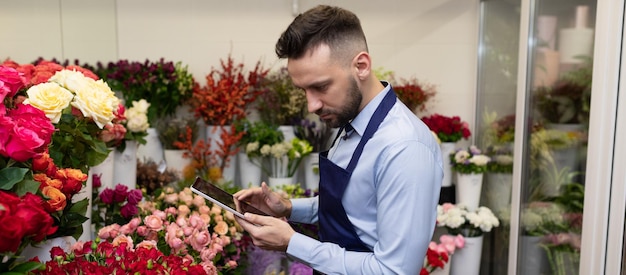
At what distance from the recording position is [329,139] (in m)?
3.69

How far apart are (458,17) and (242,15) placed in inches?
57.7

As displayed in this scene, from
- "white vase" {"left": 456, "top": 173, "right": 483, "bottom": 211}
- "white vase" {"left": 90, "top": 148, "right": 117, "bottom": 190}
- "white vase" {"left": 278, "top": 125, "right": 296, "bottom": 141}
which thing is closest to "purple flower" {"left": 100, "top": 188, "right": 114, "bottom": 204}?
"white vase" {"left": 90, "top": 148, "right": 117, "bottom": 190}

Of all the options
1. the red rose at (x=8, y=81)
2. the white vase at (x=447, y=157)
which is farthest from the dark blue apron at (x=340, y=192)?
the white vase at (x=447, y=157)

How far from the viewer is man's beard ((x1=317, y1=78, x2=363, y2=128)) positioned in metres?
1.46

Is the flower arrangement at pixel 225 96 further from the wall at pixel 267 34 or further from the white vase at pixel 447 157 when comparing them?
the white vase at pixel 447 157

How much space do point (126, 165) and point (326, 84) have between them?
125cm

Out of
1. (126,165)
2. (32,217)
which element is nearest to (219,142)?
(126,165)

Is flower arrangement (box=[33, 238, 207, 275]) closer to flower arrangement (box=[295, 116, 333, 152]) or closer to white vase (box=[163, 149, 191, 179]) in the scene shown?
white vase (box=[163, 149, 191, 179])

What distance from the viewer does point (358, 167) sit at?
A: 4.86ft

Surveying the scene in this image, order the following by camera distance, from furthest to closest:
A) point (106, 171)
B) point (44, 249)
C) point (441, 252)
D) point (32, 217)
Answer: point (441, 252) < point (106, 171) < point (44, 249) < point (32, 217)

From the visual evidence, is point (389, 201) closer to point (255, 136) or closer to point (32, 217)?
point (32, 217)

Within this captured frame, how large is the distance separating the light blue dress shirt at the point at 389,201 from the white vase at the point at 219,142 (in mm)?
2017

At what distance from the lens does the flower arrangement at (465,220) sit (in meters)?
3.47

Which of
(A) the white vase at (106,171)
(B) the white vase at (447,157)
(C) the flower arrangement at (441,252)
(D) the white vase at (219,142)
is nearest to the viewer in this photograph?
(A) the white vase at (106,171)
